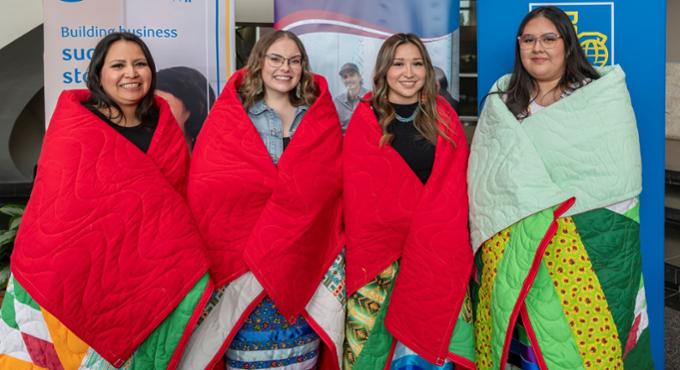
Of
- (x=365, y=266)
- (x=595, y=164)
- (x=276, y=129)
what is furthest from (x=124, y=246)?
(x=595, y=164)

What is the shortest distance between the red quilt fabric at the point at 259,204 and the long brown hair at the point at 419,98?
242 millimetres

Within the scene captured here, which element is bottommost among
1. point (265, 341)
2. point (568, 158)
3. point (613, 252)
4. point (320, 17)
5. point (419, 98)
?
point (265, 341)

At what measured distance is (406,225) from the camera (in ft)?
6.31

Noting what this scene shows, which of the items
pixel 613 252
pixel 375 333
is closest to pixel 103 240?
pixel 375 333

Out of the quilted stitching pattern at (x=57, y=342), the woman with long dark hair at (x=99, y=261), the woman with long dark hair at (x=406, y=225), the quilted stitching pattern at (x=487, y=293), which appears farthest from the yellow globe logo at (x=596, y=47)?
the quilted stitching pattern at (x=57, y=342)

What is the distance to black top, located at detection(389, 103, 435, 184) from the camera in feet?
6.43

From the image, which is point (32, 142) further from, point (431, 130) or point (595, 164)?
point (595, 164)

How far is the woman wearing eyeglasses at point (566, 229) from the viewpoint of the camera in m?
1.72

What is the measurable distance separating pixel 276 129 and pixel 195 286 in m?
0.59

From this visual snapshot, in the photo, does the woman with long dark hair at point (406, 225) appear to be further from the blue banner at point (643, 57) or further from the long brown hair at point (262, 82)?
the blue banner at point (643, 57)

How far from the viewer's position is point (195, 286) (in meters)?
1.78

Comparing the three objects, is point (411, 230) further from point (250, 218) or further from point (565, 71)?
point (565, 71)

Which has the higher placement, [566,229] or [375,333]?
[566,229]

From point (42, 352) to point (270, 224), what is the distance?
76 cm
